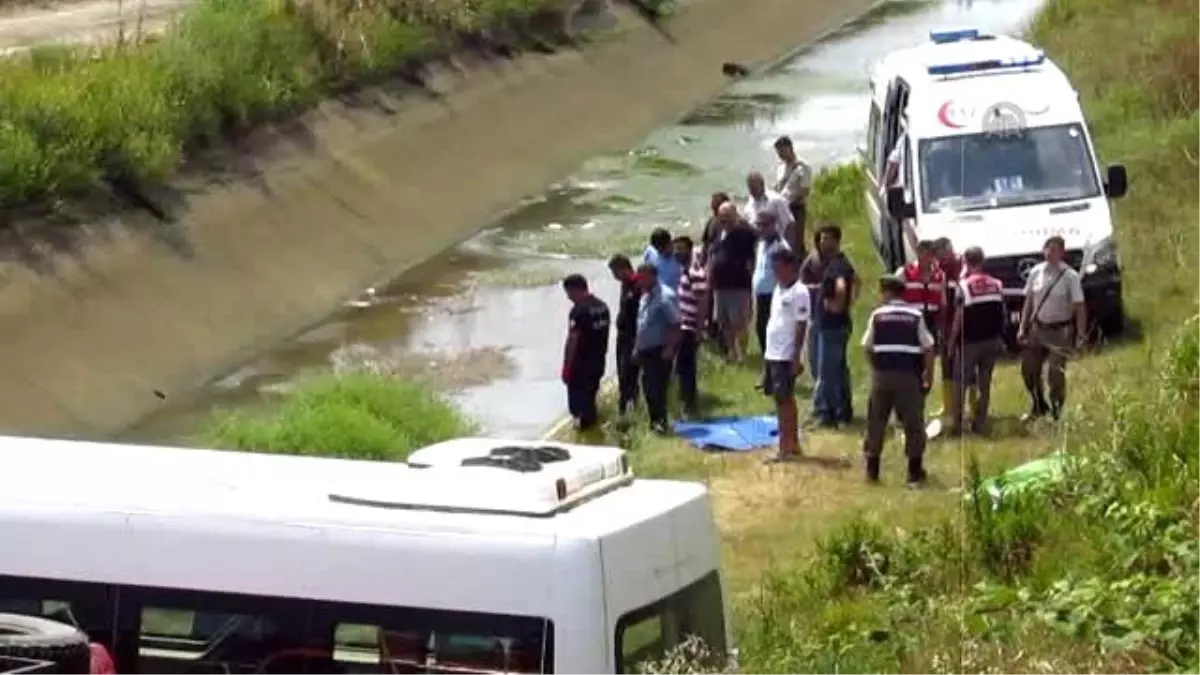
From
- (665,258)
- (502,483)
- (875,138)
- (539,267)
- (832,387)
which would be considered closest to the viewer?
(502,483)

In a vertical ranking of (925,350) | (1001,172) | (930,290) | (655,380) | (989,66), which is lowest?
(655,380)

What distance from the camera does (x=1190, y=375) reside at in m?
14.5

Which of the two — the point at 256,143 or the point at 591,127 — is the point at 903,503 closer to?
the point at 256,143

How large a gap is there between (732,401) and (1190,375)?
6.45m

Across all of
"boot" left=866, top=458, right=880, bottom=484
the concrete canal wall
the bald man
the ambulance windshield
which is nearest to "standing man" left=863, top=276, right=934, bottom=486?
"boot" left=866, top=458, right=880, bottom=484

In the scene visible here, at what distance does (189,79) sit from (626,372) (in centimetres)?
1277

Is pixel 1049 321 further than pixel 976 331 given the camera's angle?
Yes

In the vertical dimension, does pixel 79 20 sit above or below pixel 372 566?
above

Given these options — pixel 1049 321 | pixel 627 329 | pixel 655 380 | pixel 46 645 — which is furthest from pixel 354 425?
pixel 46 645

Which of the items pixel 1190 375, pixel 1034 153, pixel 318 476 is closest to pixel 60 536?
pixel 318 476

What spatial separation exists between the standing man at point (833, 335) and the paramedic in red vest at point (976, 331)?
82 cm

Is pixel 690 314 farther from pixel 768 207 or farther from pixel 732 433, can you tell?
pixel 768 207

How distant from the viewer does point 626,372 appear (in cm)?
→ 2011

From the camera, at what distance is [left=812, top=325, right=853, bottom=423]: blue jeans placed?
62.4 ft
